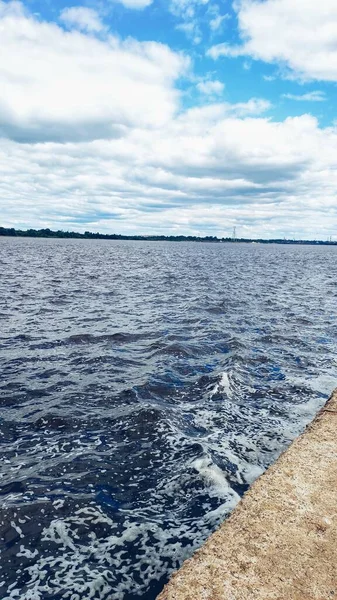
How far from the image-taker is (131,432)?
831 centimetres

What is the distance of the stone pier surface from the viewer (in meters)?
3.22

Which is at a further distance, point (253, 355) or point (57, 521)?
point (253, 355)

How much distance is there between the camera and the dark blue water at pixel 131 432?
5.07 meters

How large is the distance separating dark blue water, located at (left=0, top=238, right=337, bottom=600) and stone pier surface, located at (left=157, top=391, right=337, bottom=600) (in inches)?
58.6

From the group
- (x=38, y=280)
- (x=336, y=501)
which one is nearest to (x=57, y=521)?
(x=336, y=501)

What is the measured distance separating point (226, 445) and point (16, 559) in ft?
14.1

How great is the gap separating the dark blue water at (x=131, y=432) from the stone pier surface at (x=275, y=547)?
1.49m

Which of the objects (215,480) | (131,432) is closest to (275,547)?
(215,480)

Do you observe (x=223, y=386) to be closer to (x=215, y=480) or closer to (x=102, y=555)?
(x=215, y=480)

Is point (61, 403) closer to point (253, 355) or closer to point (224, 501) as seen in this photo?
point (224, 501)

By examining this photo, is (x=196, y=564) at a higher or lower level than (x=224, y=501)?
higher

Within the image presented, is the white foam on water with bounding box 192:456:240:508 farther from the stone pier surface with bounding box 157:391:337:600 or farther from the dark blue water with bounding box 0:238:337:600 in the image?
the stone pier surface with bounding box 157:391:337:600

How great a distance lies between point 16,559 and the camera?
16.3ft

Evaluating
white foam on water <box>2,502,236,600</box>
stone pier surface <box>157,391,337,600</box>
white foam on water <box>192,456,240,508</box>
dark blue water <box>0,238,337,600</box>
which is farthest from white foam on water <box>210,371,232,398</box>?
stone pier surface <box>157,391,337,600</box>
